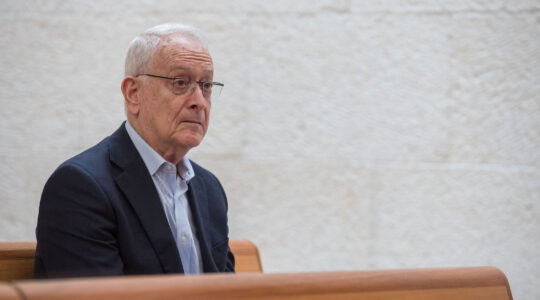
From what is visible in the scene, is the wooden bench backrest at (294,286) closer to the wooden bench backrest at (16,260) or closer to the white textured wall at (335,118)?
the wooden bench backrest at (16,260)

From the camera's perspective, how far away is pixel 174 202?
216cm

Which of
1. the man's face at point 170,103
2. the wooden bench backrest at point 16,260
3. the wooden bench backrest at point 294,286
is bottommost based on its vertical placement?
the wooden bench backrest at point 16,260

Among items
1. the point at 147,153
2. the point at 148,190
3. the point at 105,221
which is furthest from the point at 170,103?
the point at 105,221

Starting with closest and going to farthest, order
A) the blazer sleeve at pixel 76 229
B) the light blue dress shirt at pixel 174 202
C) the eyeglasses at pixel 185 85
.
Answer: the blazer sleeve at pixel 76 229, the light blue dress shirt at pixel 174 202, the eyeglasses at pixel 185 85

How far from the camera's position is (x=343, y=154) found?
3.86 meters

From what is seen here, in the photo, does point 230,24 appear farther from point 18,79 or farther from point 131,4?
point 18,79

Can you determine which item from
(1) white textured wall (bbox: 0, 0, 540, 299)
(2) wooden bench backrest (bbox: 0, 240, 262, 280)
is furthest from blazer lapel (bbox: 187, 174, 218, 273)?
(1) white textured wall (bbox: 0, 0, 540, 299)

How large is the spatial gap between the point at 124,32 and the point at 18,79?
71cm

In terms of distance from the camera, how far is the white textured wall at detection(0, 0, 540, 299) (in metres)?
3.82

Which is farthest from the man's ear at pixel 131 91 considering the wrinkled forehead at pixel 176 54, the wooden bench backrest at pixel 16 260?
the wooden bench backrest at pixel 16 260

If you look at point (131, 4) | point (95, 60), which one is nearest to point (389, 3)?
point (131, 4)

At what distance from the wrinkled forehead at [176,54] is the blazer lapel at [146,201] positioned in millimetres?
329

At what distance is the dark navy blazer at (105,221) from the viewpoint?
180cm

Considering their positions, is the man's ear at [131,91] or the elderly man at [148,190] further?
the man's ear at [131,91]
